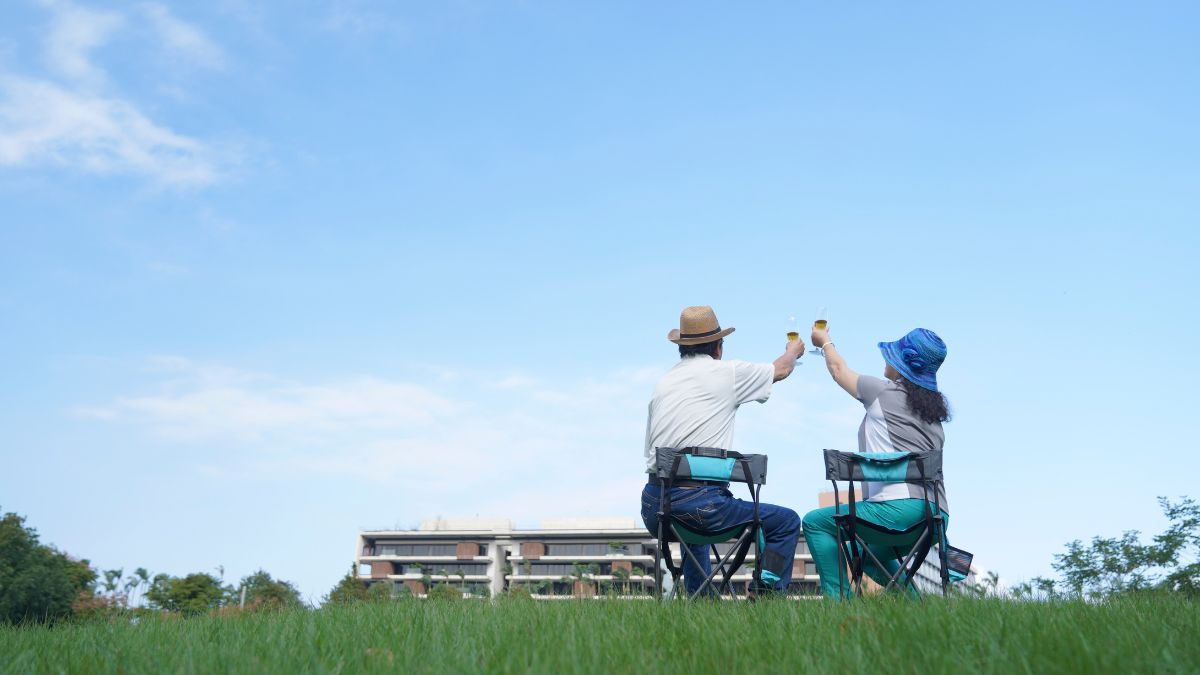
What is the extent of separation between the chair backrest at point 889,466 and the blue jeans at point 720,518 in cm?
46

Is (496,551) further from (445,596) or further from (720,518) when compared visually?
(720,518)

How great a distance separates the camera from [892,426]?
17.7 ft

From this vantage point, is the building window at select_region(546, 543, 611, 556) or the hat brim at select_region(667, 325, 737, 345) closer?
the hat brim at select_region(667, 325, 737, 345)

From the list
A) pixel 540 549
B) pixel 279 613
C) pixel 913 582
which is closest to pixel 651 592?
pixel 913 582

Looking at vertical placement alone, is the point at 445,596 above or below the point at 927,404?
below

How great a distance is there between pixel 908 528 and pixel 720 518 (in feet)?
3.40

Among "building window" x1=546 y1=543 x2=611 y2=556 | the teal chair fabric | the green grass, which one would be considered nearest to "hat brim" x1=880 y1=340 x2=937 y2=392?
the teal chair fabric

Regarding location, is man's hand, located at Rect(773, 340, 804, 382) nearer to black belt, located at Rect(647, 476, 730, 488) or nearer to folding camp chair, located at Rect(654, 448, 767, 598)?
folding camp chair, located at Rect(654, 448, 767, 598)

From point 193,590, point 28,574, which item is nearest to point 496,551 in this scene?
point 193,590

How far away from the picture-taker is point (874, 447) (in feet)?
17.9

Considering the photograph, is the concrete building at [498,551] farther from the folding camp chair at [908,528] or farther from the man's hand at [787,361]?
the folding camp chair at [908,528]

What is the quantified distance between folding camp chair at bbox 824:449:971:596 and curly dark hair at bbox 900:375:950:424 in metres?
0.34

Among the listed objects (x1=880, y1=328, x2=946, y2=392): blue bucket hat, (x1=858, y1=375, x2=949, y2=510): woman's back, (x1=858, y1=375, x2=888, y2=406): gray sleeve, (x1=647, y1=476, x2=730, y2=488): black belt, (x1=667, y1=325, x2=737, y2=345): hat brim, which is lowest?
(x1=647, y1=476, x2=730, y2=488): black belt

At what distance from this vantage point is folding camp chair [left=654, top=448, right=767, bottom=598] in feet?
17.0
